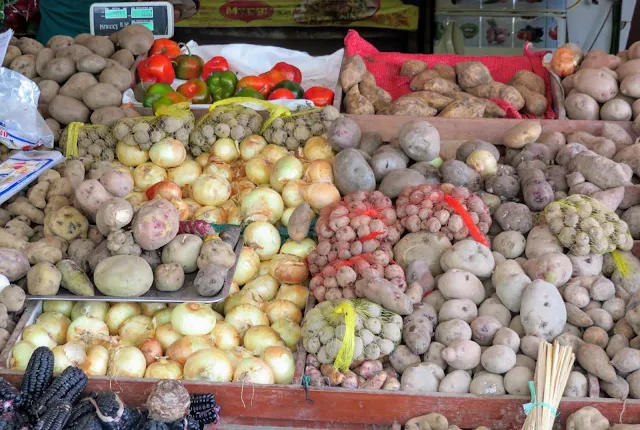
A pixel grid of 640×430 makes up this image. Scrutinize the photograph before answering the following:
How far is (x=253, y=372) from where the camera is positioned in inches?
101

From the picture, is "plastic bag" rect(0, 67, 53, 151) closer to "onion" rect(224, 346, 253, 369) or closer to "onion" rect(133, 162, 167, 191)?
"onion" rect(133, 162, 167, 191)

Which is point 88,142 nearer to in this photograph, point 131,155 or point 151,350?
point 131,155

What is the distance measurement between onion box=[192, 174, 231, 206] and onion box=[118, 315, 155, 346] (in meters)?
0.81

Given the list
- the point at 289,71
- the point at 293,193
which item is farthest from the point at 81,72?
the point at 293,193

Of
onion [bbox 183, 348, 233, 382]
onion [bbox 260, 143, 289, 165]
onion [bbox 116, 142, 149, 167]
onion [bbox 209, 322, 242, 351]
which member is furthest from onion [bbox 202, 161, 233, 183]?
onion [bbox 183, 348, 233, 382]

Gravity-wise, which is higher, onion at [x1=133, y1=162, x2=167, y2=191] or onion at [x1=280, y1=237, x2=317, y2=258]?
onion at [x1=133, y1=162, x2=167, y2=191]

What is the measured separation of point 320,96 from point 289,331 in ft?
6.47

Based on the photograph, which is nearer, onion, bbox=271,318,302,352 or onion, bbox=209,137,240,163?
onion, bbox=271,318,302,352

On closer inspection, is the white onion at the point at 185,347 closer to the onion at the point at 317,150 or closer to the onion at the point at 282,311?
the onion at the point at 282,311

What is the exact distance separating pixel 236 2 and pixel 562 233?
5726 millimetres

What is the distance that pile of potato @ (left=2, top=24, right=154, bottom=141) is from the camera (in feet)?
13.5

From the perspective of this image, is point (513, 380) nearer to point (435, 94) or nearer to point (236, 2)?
point (435, 94)

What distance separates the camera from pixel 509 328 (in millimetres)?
2703

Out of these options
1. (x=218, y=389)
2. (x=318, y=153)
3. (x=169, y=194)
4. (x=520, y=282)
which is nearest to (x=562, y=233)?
(x=520, y=282)
